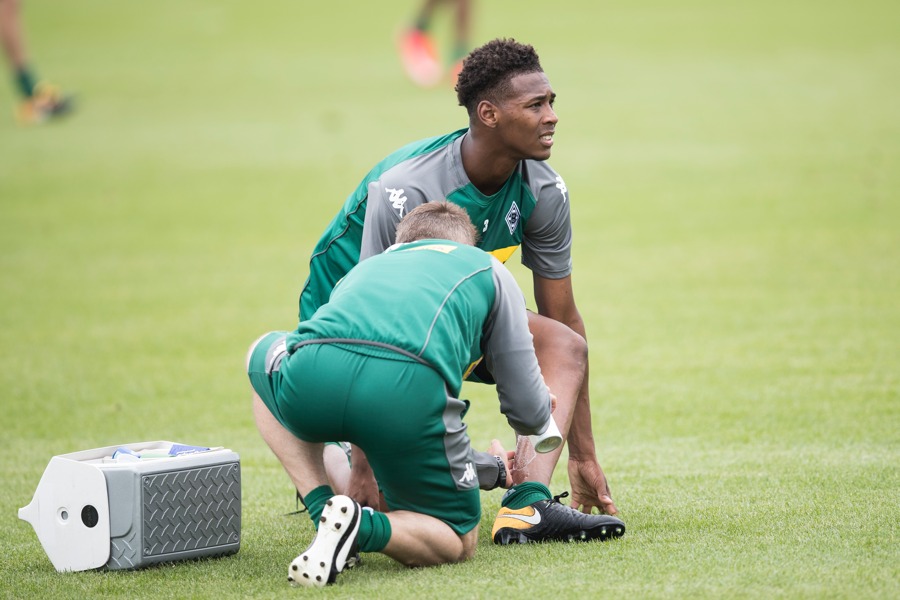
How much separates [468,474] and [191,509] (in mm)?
1033

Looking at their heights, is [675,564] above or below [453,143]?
below

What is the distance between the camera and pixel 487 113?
4992 millimetres

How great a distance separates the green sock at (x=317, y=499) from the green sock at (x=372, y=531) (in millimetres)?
362

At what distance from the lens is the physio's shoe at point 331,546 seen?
160 inches

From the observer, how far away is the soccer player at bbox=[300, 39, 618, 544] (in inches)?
193

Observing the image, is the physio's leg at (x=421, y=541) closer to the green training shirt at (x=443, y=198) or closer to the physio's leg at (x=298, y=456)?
the physio's leg at (x=298, y=456)

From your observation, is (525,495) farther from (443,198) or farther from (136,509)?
(136,509)

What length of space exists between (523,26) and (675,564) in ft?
60.5

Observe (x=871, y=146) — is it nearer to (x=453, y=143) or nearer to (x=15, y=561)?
(x=453, y=143)

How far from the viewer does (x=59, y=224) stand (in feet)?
43.5

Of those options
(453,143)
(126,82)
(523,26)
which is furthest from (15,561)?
(523,26)

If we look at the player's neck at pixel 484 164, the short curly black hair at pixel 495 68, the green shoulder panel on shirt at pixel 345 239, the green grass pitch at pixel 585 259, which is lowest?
the green grass pitch at pixel 585 259

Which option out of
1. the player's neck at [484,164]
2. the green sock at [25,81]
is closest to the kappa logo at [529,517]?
the player's neck at [484,164]

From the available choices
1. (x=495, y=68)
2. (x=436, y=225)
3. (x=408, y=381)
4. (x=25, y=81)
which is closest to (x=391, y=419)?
(x=408, y=381)
